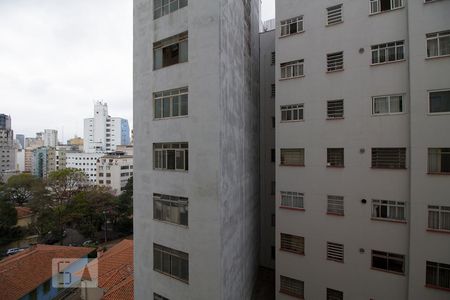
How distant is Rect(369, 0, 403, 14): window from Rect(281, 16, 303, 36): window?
3.83 metres

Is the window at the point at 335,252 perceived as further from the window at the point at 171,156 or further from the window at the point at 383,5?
the window at the point at 383,5

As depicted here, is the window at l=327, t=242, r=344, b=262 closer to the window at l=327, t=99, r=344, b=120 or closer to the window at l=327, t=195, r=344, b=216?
the window at l=327, t=195, r=344, b=216

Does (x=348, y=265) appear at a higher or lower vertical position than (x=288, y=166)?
lower

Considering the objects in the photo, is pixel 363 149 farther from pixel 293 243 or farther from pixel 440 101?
pixel 293 243

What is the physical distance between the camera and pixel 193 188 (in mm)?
10500

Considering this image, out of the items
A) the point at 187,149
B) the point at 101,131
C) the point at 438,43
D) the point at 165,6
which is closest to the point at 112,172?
the point at 101,131

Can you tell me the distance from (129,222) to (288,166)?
37038mm

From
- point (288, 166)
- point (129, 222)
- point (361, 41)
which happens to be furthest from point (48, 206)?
point (361, 41)

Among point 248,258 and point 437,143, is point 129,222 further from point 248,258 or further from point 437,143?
point 437,143

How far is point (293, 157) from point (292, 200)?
8.78 feet

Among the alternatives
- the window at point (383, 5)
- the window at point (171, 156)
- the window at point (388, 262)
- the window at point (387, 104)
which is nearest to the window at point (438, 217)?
the window at point (388, 262)

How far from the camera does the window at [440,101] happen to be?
1173cm

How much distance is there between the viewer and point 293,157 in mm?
15820

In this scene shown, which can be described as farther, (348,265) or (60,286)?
(60,286)
